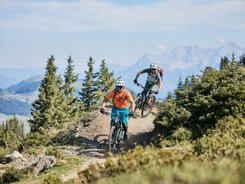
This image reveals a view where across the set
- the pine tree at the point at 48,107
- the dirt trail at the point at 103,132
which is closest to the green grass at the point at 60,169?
the dirt trail at the point at 103,132

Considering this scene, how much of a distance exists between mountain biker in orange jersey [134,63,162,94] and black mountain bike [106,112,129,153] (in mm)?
3289

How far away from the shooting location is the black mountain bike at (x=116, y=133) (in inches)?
665

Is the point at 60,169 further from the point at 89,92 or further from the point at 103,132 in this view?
the point at 89,92

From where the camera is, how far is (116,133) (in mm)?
17156

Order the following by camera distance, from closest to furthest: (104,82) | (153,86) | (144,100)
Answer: (153,86) < (144,100) < (104,82)

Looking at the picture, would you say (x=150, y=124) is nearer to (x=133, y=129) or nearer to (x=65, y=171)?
(x=133, y=129)

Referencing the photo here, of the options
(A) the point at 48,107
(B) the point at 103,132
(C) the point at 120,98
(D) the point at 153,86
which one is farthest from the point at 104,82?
(C) the point at 120,98

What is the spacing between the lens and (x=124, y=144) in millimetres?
18391

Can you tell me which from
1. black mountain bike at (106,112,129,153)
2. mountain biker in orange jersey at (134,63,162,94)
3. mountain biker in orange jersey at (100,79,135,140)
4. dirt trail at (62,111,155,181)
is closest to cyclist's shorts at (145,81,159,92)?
mountain biker in orange jersey at (134,63,162,94)

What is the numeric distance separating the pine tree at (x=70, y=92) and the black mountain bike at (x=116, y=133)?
54.6m

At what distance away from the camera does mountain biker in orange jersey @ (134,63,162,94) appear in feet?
64.3

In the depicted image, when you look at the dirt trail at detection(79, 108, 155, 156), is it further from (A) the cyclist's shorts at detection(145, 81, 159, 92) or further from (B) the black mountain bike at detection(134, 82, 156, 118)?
(A) the cyclist's shorts at detection(145, 81, 159, 92)

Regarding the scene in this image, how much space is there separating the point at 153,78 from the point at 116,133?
4226 millimetres

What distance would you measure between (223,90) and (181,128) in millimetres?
2424
